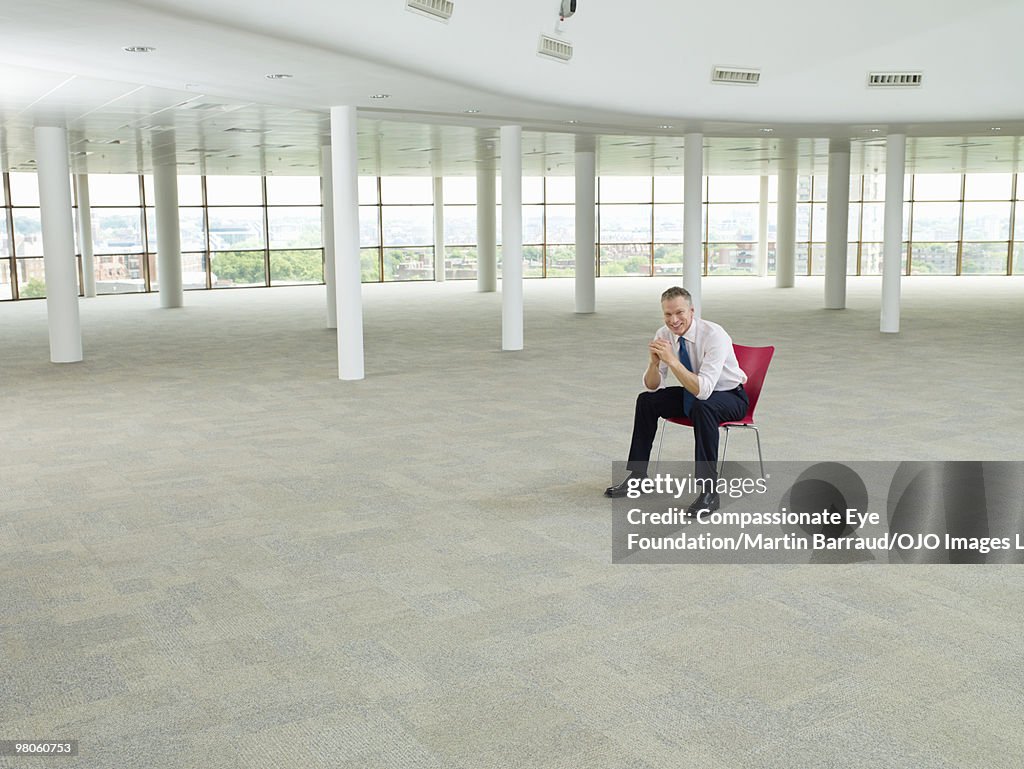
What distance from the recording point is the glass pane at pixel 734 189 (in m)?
40.8

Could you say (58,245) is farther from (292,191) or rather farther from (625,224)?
(625,224)

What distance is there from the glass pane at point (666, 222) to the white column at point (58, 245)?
94.0 ft

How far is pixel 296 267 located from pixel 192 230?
3899 mm

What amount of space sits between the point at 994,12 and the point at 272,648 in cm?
1524

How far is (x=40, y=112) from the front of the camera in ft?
45.6

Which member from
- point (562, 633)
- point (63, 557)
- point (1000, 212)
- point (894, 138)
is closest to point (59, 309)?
point (63, 557)

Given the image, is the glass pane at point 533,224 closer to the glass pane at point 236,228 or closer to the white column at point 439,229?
the white column at point 439,229

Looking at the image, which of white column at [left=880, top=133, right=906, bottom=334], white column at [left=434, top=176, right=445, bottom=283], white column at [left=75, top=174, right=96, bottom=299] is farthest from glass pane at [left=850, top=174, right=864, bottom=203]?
white column at [left=75, top=174, right=96, bottom=299]

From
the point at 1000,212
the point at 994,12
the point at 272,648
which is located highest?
the point at 994,12

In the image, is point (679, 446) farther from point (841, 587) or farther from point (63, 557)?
point (63, 557)

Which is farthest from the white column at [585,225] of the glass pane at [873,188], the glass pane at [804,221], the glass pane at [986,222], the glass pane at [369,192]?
the glass pane at [986,222]

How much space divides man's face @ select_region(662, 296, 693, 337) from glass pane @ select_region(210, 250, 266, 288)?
3088 cm

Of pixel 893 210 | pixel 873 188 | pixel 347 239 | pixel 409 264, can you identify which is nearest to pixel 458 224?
pixel 409 264

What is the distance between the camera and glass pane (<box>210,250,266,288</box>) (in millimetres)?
35594
